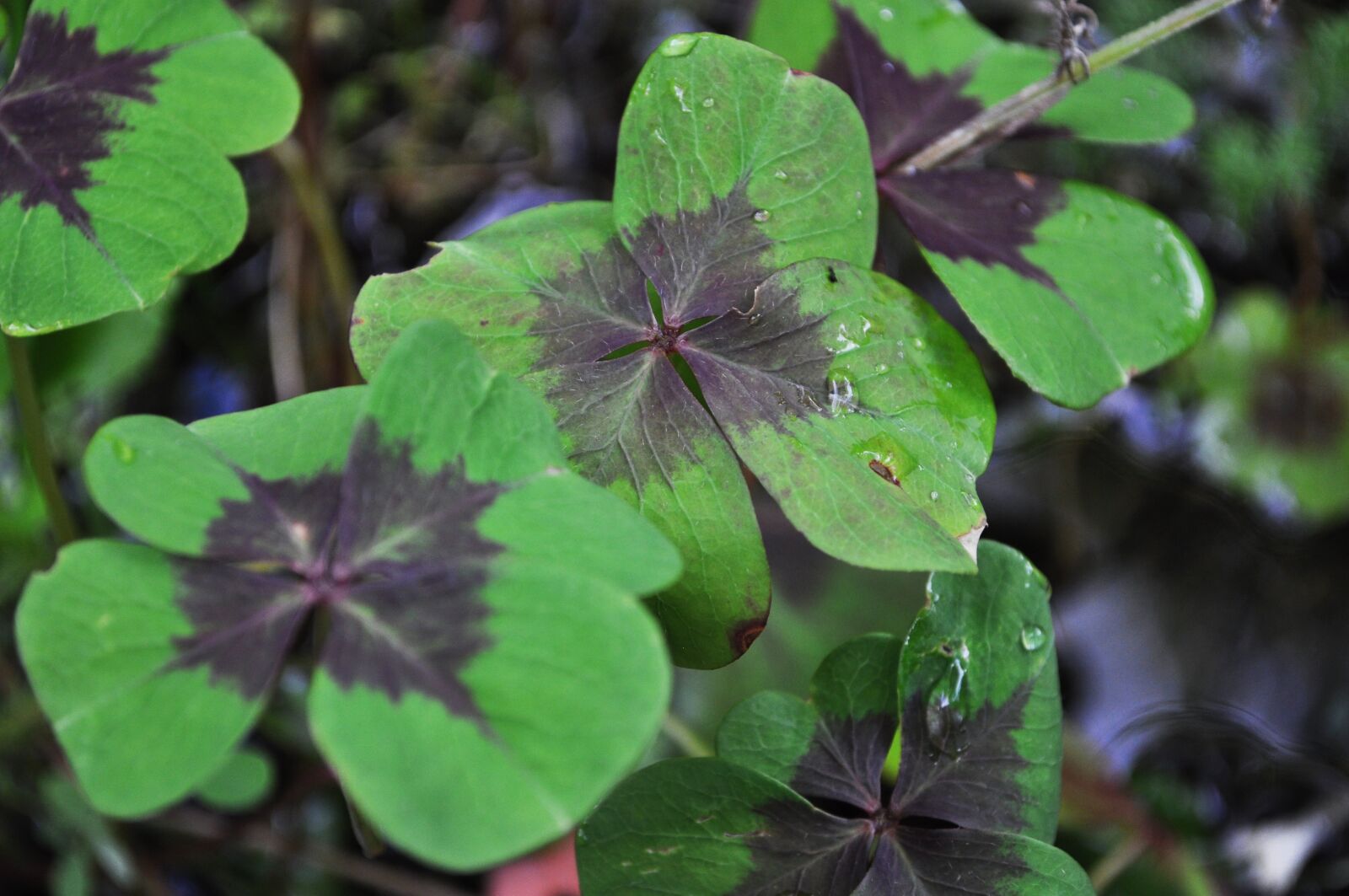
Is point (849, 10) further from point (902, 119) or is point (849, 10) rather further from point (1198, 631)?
point (1198, 631)

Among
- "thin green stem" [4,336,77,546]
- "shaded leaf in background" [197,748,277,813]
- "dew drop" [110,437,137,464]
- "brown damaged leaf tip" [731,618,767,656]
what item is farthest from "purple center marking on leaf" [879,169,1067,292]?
"shaded leaf in background" [197,748,277,813]

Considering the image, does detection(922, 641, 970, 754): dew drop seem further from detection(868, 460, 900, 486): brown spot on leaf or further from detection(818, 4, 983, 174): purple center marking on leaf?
detection(818, 4, 983, 174): purple center marking on leaf

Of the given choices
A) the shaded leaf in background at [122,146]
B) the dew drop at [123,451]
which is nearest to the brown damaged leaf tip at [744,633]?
the dew drop at [123,451]

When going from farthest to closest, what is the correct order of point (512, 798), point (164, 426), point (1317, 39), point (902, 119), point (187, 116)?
point (1317, 39) → point (902, 119) → point (187, 116) → point (164, 426) → point (512, 798)

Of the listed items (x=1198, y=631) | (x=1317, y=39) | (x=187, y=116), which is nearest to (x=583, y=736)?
(x=187, y=116)

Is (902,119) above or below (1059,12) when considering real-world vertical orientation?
below

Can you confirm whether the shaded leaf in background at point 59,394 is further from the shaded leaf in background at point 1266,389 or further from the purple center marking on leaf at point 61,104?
the shaded leaf in background at point 1266,389

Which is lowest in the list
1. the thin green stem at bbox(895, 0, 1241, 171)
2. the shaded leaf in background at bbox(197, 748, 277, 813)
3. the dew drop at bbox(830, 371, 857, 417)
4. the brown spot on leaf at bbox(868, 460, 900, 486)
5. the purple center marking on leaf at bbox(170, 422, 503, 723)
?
the shaded leaf in background at bbox(197, 748, 277, 813)

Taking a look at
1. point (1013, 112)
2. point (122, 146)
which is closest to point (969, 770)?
point (1013, 112)
